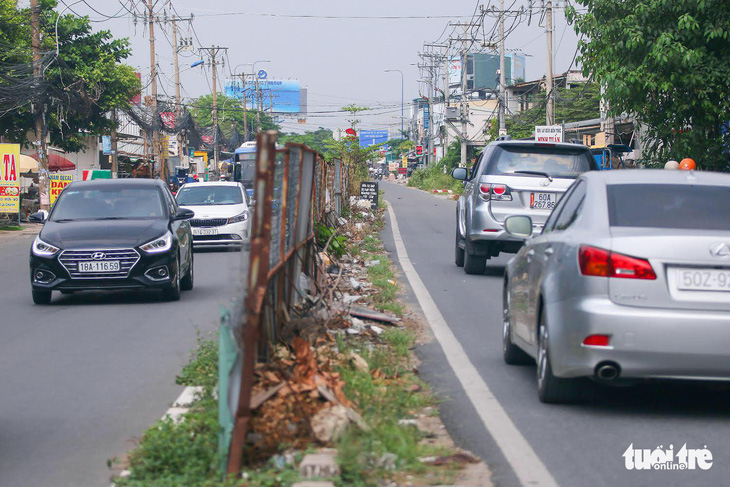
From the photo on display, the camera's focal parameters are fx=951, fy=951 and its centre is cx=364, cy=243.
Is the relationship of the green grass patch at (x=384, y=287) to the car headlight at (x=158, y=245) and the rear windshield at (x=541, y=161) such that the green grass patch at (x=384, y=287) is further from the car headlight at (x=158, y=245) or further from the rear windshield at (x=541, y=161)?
the car headlight at (x=158, y=245)

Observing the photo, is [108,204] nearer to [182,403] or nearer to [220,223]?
[182,403]

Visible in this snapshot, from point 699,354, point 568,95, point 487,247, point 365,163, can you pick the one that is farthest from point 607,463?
point 568,95

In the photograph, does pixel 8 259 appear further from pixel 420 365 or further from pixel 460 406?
pixel 460 406

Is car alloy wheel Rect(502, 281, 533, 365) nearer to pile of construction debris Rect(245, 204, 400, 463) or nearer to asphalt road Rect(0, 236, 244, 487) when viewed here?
pile of construction debris Rect(245, 204, 400, 463)

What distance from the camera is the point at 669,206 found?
6.21m

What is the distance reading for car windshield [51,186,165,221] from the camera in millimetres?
12891

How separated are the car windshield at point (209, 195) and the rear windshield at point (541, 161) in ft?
30.3

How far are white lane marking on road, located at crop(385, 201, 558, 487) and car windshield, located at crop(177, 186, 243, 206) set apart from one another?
38.8 ft

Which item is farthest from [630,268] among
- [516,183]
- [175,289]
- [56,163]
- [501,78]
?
[501,78]

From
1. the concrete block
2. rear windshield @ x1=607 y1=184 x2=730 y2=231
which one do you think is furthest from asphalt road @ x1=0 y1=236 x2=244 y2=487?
rear windshield @ x1=607 y1=184 x2=730 y2=231

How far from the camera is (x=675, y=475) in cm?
492

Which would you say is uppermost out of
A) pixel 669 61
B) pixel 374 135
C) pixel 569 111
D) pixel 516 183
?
pixel 569 111

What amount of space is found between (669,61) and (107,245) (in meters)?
10.2

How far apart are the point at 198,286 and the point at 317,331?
7.68 metres
